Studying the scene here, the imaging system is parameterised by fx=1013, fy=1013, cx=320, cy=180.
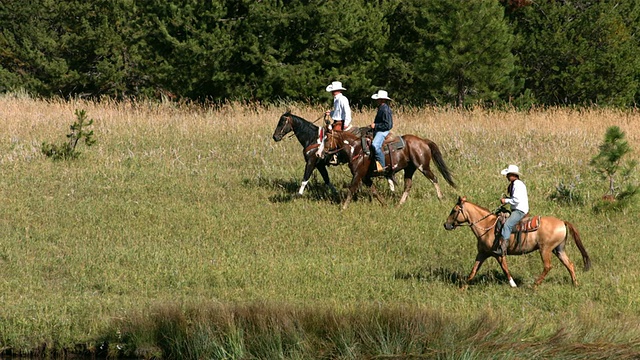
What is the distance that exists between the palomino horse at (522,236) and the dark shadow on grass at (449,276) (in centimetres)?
41

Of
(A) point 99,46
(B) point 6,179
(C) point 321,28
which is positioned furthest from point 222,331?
(A) point 99,46

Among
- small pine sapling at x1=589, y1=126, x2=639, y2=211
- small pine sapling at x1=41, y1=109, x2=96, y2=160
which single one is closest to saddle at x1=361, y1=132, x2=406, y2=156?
small pine sapling at x1=589, y1=126, x2=639, y2=211

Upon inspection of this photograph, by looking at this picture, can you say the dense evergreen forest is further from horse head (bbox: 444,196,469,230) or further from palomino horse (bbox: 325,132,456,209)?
horse head (bbox: 444,196,469,230)

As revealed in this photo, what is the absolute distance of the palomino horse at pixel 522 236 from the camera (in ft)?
49.1

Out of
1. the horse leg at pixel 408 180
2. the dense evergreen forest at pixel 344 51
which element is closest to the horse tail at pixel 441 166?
the horse leg at pixel 408 180

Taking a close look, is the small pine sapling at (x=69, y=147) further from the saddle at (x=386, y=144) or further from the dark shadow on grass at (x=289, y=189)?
the saddle at (x=386, y=144)

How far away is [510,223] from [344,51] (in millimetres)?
20782

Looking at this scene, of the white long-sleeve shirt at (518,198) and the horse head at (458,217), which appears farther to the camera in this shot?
the horse head at (458,217)

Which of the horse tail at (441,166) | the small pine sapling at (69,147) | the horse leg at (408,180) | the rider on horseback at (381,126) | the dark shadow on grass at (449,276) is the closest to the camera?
the dark shadow on grass at (449,276)

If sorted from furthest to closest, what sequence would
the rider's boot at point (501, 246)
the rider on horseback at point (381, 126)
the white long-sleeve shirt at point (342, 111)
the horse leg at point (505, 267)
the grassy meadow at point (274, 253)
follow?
the white long-sleeve shirt at point (342, 111) < the rider on horseback at point (381, 126) < the horse leg at point (505, 267) < the rider's boot at point (501, 246) < the grassy meadow at point (274, 253)

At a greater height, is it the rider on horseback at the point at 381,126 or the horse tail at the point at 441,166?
the rider on horseback at the point at 381,126

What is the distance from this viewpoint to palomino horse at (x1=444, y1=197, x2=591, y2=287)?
49.1ft

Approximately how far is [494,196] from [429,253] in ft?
13.1

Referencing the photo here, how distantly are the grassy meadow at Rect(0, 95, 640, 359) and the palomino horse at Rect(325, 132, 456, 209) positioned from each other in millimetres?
377
